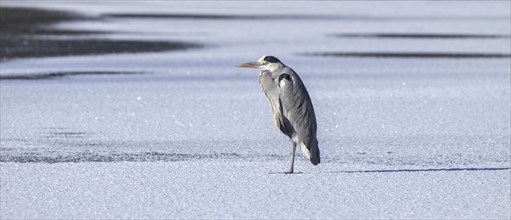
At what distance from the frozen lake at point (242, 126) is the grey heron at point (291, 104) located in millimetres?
198

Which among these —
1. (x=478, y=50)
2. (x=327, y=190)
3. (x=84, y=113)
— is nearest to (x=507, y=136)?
(x=327, y=190)

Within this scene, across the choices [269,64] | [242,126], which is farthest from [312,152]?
[242,126]

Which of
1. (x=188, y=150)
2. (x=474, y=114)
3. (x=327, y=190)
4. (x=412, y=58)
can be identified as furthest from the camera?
(x=412, y=58)

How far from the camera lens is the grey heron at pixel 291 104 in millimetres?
6727

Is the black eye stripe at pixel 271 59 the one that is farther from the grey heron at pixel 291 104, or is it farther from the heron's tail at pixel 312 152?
the heron's tail at pixel 312 152

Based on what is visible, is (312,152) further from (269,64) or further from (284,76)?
(269,64)

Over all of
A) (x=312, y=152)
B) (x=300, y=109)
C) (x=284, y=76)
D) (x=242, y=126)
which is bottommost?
(x=242, y=126)

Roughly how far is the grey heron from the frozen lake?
20 cm

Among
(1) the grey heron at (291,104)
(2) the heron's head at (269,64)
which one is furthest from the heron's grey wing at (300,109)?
(2) the heron's head at (269,64)

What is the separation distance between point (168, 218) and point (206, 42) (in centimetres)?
1232

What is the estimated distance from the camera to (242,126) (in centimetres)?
901

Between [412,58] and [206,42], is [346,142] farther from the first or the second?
[206,42]

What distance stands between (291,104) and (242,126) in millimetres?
2282

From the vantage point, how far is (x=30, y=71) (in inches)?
520
